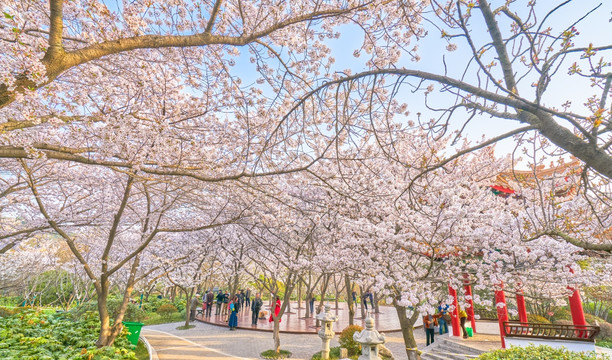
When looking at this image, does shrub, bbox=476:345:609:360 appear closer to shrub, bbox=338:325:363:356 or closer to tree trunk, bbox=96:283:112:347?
shrub, bbox=338:325:363:356

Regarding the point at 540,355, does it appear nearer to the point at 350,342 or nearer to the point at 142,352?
the point at 350,342

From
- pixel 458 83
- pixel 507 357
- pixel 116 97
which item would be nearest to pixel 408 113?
pixel 458 83

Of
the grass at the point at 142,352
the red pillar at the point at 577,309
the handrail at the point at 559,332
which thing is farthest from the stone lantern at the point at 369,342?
the red pillar at the point at 577,309

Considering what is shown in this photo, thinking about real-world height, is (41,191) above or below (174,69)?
below

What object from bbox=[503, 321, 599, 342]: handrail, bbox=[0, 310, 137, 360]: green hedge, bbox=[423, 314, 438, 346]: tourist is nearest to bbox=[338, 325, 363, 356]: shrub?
bbox=[423, 314, 438, 346]: tourist

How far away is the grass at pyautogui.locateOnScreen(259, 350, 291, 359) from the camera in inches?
403

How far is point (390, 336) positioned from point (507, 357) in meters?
9.70

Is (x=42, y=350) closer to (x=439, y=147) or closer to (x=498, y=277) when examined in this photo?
(x=498, y=277)

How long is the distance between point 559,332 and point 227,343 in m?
12.0

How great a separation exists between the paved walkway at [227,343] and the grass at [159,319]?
460cm

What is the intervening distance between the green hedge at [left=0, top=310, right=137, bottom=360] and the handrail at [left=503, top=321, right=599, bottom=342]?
38.4ft

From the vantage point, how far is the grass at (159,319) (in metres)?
19.4

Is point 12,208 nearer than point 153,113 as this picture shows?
No

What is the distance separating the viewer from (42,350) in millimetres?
7281
